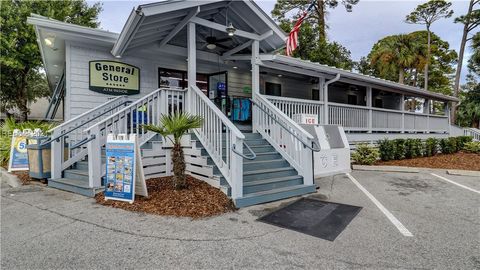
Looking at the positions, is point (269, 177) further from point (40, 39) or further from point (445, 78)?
point (445, 78)

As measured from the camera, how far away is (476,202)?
4.88m

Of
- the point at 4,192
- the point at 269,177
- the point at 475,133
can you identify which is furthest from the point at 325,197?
the point at 475,133

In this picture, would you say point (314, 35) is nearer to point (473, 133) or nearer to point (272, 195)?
point (473, 133)

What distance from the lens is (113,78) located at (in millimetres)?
7430

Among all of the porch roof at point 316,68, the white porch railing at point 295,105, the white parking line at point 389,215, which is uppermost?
the porch roof at point 316,68

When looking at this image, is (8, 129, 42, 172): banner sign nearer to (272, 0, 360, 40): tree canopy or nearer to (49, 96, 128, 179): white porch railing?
(49, 96, 128, 179): white porch railing

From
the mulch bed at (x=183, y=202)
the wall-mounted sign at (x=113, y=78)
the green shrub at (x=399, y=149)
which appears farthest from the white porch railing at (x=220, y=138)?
the green shrub at (x=399, y=149)

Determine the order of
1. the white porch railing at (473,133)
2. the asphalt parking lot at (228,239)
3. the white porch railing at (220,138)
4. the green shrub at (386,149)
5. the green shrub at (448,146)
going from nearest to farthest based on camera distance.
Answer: the asphalt parking lot at (228,239)
the white porch railing at (220,138)
the green shrub at (386,149)
the green shrub at (448,146)
the white porch railing at (473,133)

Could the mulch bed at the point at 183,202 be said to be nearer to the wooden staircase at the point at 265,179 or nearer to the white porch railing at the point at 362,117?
the wooden staircase at the point at 265,179

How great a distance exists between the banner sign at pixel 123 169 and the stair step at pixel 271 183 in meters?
A: 1.84

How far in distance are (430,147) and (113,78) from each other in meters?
12.4

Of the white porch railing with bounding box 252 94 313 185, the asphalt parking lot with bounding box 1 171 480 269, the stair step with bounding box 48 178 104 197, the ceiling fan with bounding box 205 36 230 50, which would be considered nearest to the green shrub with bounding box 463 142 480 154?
the asphalt parking lot with bounding box 1 171 480 269

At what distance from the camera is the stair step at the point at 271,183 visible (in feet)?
15.8

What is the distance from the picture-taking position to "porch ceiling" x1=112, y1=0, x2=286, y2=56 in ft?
17.5
